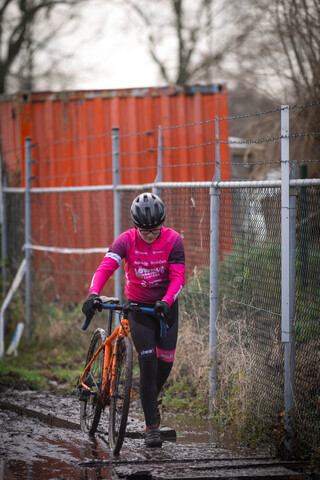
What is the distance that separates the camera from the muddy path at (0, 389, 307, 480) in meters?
A: 5.45

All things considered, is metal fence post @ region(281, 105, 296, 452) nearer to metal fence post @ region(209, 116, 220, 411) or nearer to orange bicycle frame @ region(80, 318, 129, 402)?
orange bicycle frame @ region(80, 318, 129, 402)

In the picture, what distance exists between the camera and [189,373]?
8.00 m

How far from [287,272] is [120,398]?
1.56 m

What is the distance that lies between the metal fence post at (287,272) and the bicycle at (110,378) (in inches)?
39.2

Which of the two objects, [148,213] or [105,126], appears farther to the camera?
[105,126]

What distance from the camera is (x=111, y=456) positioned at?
235 inches

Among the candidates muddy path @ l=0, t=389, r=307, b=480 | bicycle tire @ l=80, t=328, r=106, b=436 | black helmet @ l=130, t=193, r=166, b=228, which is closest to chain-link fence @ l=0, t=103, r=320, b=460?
muddy path @ l=0, t=389, r=307, b=480

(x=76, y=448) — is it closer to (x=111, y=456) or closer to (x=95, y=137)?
(x=111, y=456)

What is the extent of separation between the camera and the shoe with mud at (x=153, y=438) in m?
6.20

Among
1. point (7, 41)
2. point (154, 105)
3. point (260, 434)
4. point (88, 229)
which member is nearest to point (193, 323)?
point (260, 434)

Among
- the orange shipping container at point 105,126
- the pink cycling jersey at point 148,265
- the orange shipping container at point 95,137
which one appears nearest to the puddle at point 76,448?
the pink cycling jersey at point 148,265

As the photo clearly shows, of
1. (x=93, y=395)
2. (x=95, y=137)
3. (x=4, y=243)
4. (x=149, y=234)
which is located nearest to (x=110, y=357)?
(x=93, y=395)

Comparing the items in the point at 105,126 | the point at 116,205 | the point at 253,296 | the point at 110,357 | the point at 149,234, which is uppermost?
the point at 105,126

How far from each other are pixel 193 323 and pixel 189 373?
49cm
